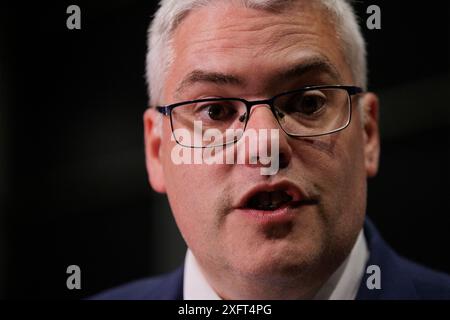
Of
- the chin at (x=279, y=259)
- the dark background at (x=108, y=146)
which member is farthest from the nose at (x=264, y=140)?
the dark background at (x=108, y=146)

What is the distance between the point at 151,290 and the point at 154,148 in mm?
358

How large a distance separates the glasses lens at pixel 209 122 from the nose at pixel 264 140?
2cm

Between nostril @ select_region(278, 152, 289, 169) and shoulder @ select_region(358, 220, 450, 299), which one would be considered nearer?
nostril @ select_region(278, 152, 289, 169)

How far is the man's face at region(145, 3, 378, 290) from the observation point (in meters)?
0.90

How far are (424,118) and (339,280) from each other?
526 mm

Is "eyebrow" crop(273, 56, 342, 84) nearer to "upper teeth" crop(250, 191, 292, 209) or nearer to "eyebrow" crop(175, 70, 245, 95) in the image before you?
"eyebrow" crop(175, 70, 245, 95)

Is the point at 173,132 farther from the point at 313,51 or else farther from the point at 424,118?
the point at 424,118

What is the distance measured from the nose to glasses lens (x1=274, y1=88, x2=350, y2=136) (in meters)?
0.02

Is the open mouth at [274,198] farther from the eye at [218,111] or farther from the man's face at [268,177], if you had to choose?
the eye at [218,111]

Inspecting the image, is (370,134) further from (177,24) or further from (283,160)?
(177,24)

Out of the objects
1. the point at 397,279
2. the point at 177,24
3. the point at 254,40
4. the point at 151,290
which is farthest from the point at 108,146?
the point at 397,279

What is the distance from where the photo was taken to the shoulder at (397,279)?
1.04 meters

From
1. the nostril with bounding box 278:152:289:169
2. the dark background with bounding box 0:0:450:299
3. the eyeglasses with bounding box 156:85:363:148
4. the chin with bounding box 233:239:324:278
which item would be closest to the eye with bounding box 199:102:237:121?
the eyeglasses with bounding box 156:85:363:148
